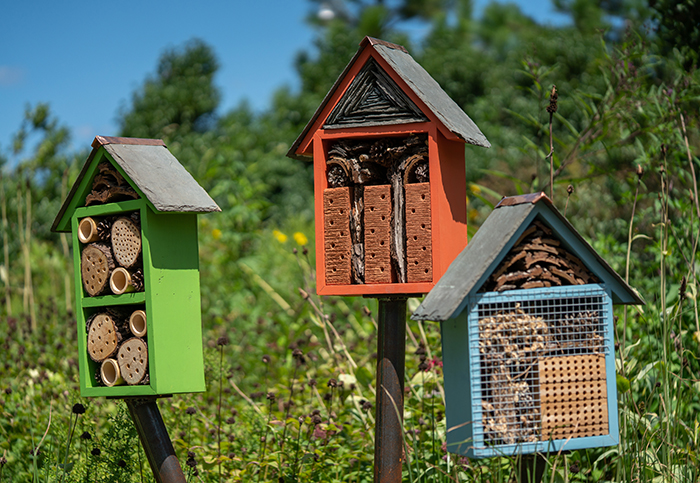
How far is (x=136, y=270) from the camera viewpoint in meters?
2.58

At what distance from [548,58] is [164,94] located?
1183 cm

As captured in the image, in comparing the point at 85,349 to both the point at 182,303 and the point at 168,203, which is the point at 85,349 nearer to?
the point at 182,303

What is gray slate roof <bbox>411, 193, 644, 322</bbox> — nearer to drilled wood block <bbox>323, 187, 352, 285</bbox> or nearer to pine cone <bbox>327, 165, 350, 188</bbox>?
drilled wood block <bbox>323, 187, 352, 285</bbox>

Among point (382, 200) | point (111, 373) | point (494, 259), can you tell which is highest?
point (382, 200)

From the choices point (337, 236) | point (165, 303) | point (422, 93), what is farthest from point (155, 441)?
point (422, 93)

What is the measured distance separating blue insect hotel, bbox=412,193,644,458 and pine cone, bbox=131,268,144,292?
1.11 m

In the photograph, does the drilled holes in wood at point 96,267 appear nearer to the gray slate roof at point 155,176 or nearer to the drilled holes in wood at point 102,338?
the drilled holes in wood at point 102,338

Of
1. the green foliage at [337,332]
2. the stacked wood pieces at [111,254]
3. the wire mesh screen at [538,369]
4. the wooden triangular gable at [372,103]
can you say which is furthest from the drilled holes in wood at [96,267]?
the wire mesh screen at [538,369]

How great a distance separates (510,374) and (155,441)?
142cm

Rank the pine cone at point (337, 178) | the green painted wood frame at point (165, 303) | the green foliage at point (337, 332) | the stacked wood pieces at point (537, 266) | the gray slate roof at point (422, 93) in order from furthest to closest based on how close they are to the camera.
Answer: the green foliage at point (337, 332)
the pine cone at point (337, 178)
the green painted wood frame at point (165, 303)
the gray slate roof at point (422, 93)
the stacked wood pieces at point (537, 266)

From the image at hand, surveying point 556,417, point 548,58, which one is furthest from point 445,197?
point 548,58

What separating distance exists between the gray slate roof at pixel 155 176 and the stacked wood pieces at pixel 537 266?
3.60 ft

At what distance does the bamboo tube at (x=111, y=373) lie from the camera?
8.58ft

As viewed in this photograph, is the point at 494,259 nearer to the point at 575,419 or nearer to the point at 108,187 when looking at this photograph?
the point at 575,419
